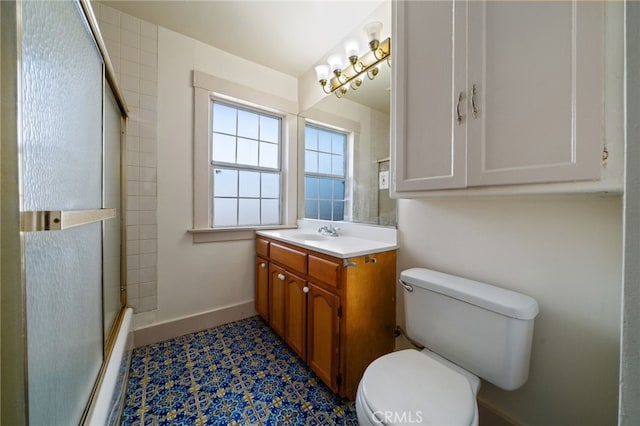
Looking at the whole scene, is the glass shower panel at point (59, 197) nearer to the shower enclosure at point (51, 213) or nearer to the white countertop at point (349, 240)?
the shower enclosure at point (51, 213)

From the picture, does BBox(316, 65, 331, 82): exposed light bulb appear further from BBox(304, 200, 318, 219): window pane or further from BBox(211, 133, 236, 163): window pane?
BBox(304, 200, 318, 219): window pane

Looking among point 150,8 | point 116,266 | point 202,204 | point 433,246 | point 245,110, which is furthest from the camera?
point 245,110

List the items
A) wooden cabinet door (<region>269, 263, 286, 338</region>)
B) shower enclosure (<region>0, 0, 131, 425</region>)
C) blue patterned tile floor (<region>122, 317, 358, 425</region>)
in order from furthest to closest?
1. wooden cabinet door (<region>269, 263, 286, 338</region>)
2. blue patterned tile floor (<region>122, 317, 358, 425</region>)
3. shower enclosure (<region>0, 0, 131, 425</region>)

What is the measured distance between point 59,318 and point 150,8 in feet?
6.84

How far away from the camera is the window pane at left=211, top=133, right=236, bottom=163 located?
84.7 inches

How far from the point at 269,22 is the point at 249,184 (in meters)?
1.33

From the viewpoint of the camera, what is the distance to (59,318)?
651mm

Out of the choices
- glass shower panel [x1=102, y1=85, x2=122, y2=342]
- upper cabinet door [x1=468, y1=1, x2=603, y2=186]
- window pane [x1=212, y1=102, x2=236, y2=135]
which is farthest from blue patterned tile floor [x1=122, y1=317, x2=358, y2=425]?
window pane [x1=212, y1=102, x2=236, y2=135]

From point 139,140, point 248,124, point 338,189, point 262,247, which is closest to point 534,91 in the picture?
point 338,189

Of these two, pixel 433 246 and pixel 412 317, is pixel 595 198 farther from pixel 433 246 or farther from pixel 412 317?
pixel 412 317

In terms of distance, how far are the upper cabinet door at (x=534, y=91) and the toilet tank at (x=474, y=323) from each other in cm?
48

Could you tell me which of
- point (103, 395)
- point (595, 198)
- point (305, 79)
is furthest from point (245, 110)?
point (595, 198)

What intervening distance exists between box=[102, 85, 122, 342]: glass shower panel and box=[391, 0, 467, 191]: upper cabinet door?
1.51 metres

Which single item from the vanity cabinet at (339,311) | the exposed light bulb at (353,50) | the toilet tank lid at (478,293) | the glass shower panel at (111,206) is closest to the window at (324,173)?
the exposed light bulb at (353,50)
